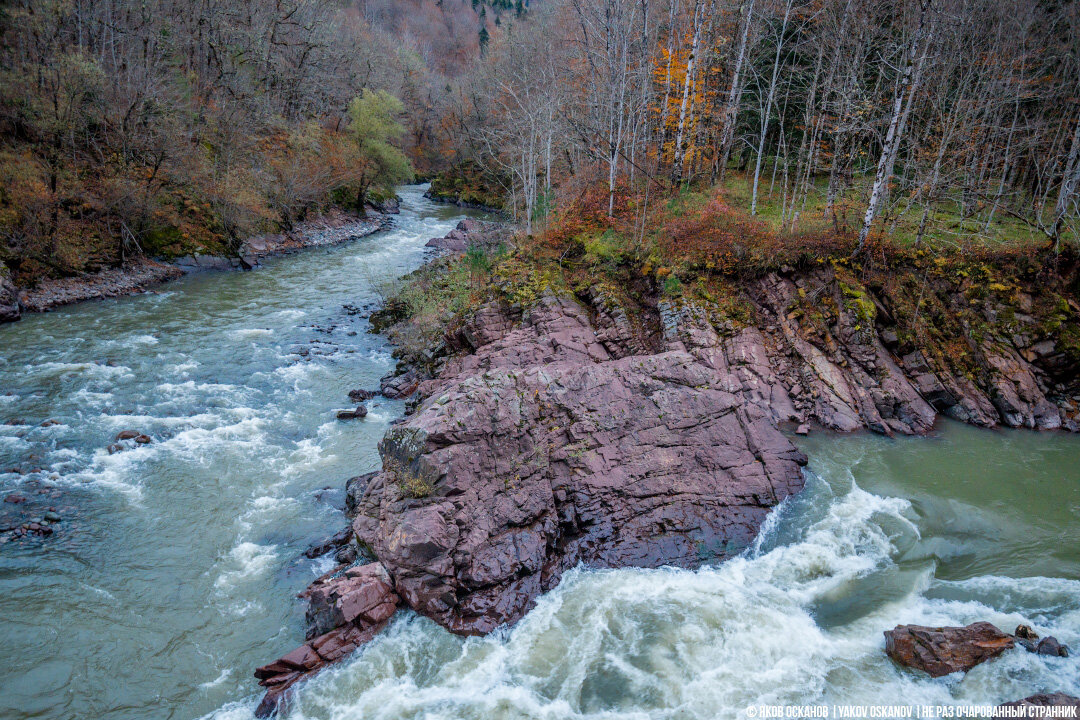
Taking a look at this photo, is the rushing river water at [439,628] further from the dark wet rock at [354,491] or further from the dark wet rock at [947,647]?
the dark wet rock at [354,491]

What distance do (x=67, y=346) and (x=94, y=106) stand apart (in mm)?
13316

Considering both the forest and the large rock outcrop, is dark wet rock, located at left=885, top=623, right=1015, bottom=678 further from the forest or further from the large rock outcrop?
the forest

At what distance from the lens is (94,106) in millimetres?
24500

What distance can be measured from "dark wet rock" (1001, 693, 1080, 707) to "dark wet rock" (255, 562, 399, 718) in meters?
8.70

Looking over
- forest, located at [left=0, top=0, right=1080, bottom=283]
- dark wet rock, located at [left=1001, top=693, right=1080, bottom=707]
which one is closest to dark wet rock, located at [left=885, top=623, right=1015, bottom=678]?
dark wet rock, located at [left=1001, top=693, right=1080, bottom=707]

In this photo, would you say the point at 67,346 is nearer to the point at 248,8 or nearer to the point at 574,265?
the point at 574,265

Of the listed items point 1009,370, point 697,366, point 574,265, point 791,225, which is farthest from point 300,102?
point 1009,370

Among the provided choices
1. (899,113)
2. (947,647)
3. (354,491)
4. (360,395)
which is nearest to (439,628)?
(354,491)

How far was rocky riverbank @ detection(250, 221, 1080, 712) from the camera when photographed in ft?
31.9

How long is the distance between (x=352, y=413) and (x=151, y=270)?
56.2ft

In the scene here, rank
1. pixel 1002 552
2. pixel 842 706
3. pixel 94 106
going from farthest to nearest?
pixel 94 106 < pixel 1002 552 < pixel 842 706

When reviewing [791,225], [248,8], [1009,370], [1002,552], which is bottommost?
[1002,552]

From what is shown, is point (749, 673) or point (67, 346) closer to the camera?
point (749, 673)

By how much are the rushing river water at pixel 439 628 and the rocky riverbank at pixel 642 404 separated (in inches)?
26.2
